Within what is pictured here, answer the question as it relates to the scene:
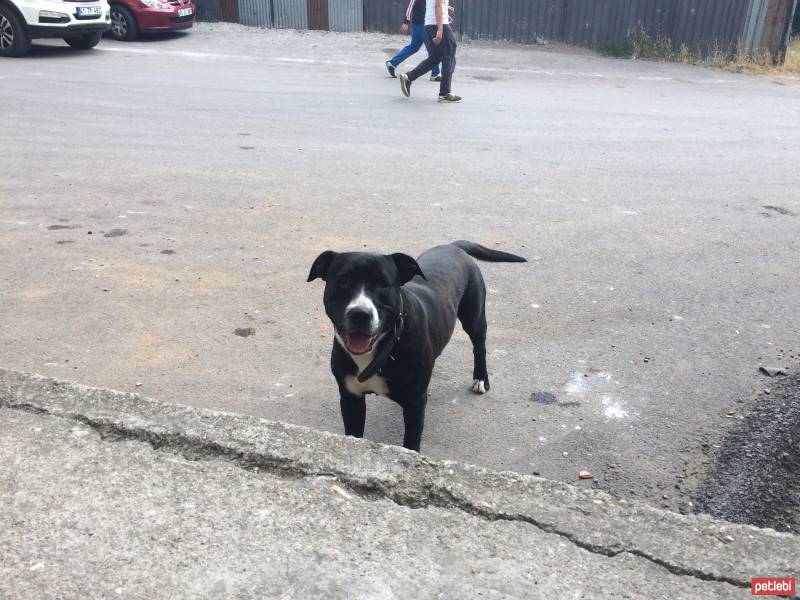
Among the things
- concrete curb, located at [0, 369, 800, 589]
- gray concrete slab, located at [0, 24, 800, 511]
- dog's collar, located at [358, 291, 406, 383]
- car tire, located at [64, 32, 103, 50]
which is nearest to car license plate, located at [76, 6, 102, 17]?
car tire, located at [64, 32, 103, 50]

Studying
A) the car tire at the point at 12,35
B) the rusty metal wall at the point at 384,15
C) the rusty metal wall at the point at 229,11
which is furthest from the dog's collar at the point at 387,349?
the rusty metal wall at the point at 229,11

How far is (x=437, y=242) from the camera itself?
20.5ft

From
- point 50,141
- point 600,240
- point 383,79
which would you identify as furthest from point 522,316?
point 383,79

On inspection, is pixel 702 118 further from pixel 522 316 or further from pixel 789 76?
pixel 522 316

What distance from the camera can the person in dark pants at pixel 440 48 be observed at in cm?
1184

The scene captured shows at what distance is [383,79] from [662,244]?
8.65m

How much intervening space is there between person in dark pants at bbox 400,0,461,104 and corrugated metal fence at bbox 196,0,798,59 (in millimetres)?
7105

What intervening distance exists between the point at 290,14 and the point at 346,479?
18.8 meters

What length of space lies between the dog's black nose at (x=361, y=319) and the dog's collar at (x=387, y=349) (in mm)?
183

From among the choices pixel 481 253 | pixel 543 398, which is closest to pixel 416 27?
pixel 481 253

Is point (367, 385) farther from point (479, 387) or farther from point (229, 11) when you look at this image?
point (229, 11)

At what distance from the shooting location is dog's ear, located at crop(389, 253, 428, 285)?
336cm

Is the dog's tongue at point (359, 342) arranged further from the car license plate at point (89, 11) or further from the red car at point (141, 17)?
the red car at point (141, 17)

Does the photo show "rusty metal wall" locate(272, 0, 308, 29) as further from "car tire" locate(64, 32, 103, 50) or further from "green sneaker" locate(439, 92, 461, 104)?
"green sneaker" locate(439, 92, 461, 104)
